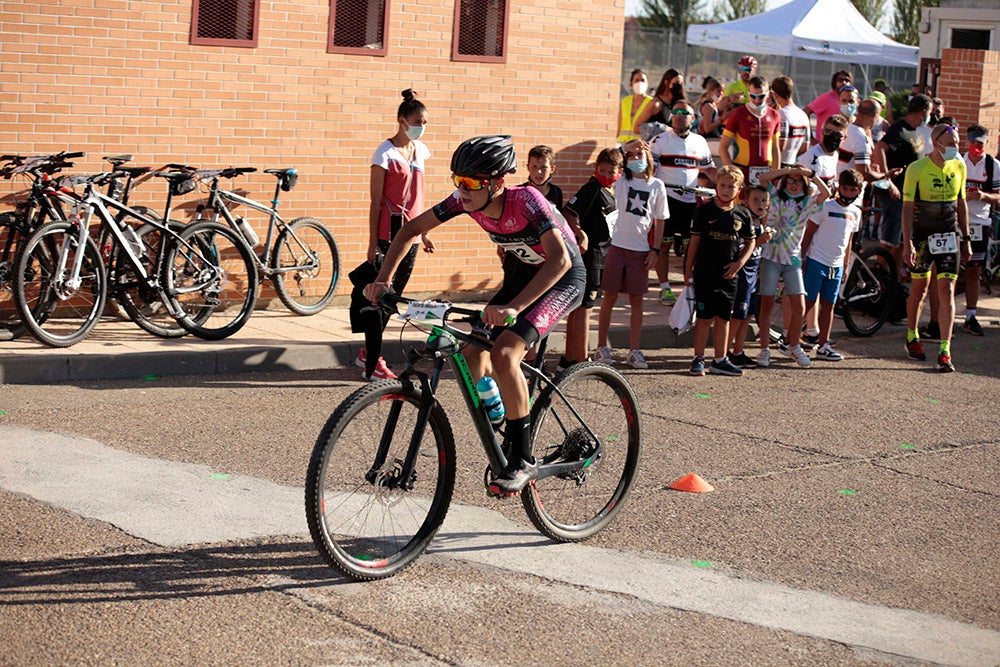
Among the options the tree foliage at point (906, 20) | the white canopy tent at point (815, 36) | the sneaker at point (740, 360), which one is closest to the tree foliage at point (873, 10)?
the tree foliage at point (906, 20)

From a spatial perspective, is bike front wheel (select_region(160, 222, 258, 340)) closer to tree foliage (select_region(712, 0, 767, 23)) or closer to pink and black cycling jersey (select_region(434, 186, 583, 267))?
pink and black cycling jersey (select_region(434, 186, 583, 267))

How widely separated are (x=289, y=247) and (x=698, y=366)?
3770mm

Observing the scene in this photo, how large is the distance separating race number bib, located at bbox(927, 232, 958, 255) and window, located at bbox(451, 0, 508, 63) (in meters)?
4.37

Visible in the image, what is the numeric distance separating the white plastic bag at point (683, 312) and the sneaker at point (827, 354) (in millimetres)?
1338

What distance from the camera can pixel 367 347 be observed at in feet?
34.1

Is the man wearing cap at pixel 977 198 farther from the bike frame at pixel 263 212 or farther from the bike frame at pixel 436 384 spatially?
the bike frame at pixel 436 384

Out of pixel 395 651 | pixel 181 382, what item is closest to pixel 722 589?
pixel 395 651

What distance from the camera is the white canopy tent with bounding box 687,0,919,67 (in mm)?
28375

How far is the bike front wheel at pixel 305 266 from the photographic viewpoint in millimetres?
12867

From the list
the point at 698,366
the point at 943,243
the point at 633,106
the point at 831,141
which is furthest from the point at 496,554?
the point at 633,106

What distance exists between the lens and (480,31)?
46.2 feet

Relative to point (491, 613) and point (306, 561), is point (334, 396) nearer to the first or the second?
point (306, 561)

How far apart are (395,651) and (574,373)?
1972 millimetres

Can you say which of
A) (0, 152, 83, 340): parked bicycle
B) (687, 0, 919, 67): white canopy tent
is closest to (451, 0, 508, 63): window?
(0, 152, 83, 340): parked bicycle
